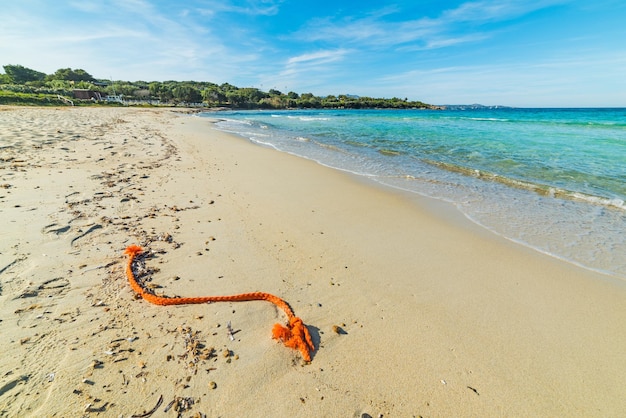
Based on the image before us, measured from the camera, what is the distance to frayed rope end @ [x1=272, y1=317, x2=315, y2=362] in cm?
246

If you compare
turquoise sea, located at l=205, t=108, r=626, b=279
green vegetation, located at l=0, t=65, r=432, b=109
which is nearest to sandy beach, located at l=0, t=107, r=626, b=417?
turquoise sea, located at l=205, t=108, r=626, b=279

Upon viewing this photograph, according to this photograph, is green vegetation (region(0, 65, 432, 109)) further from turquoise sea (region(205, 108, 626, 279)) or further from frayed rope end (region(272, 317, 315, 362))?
frayed rope end (region(272, 317, 315, 362))

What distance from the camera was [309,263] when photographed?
12.7 ft

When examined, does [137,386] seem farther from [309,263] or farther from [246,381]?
[309,263]

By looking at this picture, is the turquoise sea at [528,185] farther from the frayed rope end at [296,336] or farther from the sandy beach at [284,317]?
the frayed rope end at [296,336]

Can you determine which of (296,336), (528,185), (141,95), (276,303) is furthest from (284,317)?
(141,95)

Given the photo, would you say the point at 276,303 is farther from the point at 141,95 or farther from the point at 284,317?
the point at 141,95

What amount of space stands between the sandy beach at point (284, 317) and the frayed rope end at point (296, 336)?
8 cm

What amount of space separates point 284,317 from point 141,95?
342 feet

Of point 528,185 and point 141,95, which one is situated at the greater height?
point 141,95

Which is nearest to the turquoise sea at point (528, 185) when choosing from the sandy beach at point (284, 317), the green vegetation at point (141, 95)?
the sandy beach at point (284, 317)

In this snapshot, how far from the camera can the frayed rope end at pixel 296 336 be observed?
246 cm

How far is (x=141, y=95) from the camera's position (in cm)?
8331


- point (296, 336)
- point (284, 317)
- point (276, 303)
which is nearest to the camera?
point (296, 336)
